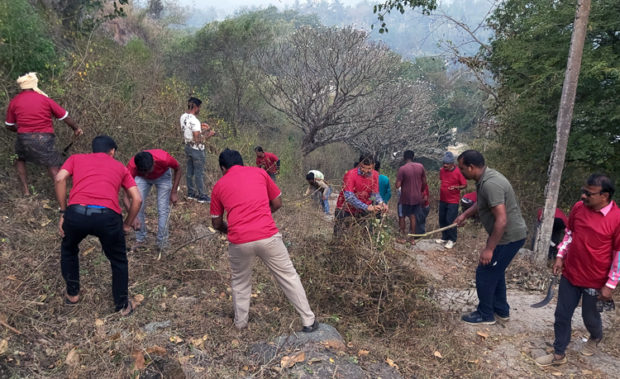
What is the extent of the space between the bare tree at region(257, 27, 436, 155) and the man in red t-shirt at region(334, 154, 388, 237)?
366 inches

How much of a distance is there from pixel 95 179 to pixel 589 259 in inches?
158

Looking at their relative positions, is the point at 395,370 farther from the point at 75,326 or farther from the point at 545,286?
the point at 545,286

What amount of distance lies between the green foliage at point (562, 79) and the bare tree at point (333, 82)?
17.8 feet

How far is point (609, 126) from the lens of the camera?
709 cm

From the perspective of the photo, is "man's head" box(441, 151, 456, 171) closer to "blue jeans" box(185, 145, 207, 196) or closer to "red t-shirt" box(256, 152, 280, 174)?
"red t-shirt" box(256, 152, 280, 174)

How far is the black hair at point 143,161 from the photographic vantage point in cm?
432

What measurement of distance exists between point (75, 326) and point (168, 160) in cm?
192

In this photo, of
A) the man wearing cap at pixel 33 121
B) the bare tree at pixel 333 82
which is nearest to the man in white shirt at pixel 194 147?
the man wearing cap at pixel 33 121

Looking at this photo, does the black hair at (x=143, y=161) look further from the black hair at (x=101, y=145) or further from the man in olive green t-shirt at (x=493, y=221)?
the man in olive green t-shirt at (x=493, y=221)

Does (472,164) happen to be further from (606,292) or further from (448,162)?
(448,162)

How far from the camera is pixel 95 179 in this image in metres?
3.35

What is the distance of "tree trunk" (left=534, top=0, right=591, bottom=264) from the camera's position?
18.8 feet

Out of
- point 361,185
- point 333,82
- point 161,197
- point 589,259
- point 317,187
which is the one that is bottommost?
point 317,187

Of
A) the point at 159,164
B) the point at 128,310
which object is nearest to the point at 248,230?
the point at 128,310
